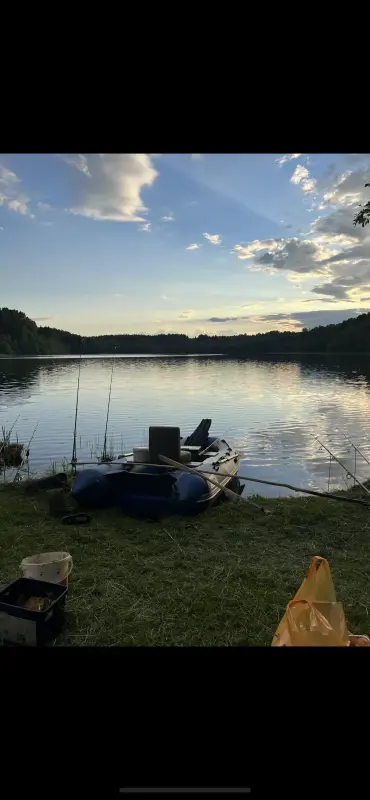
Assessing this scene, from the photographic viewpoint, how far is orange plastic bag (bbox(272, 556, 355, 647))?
81.3 inches

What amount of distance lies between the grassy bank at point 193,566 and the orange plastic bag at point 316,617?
62 cm

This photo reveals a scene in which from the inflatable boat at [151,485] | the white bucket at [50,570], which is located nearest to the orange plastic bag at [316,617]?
the white bucket at [50,570]

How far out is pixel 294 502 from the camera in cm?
647

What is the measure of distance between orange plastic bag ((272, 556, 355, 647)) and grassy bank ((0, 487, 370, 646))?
621 millimetres

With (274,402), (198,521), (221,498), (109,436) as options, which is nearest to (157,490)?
(198,521)

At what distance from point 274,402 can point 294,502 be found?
57.5ft

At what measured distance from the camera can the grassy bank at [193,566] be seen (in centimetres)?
295

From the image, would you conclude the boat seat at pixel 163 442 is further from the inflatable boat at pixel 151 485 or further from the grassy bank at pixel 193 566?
the grassy bank at pixel 193 566
